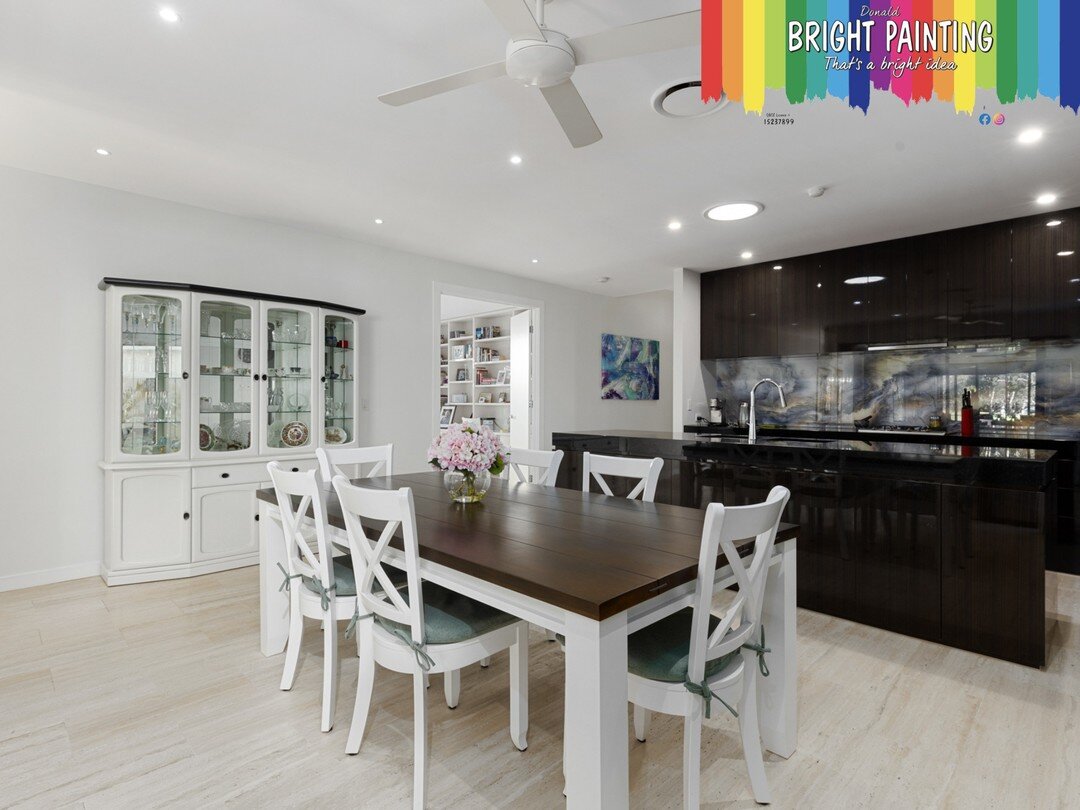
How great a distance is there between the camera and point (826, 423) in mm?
5266

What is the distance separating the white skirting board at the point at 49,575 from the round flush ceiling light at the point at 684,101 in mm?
4298

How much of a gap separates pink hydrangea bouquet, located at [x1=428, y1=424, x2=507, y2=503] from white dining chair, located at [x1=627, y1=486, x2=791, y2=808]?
880mm

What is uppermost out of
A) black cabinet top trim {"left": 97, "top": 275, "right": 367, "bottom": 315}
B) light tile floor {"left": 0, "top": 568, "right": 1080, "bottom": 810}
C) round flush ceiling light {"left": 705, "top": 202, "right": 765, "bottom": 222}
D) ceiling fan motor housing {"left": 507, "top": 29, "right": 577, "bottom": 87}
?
round flush ceiling light {"left": 705, "top": 202, "right": 765, "bottom": 222}

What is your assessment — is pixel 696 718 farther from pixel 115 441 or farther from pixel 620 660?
pixel 115 441

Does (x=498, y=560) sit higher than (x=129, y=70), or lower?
lower

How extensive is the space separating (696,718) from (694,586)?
330 millimetres

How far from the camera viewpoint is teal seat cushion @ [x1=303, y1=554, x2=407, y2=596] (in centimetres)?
207

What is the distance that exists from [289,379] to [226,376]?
1.35 feet

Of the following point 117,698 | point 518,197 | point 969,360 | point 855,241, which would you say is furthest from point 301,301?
point 969,360

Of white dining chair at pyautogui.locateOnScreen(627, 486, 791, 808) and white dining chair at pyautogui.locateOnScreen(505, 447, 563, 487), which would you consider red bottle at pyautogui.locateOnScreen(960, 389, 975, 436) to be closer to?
white dining chair at pyautogui.locateOnScreen(505, 447, 563, 487)

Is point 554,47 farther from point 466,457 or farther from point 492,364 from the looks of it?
point 492,364

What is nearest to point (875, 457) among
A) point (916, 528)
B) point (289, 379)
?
point (916, 528)

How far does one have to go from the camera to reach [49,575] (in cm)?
345

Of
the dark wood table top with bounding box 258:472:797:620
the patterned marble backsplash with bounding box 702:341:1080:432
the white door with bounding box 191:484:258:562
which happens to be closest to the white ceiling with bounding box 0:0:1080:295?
the patterned marble backsplash with bounding box 702:341:1080:432
